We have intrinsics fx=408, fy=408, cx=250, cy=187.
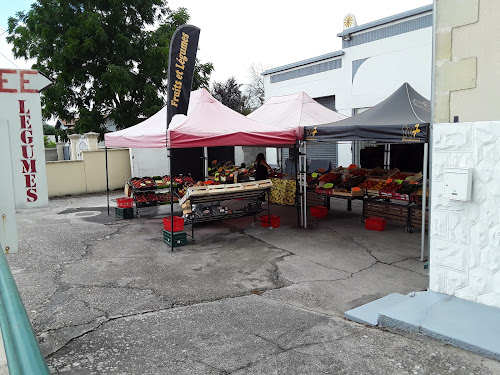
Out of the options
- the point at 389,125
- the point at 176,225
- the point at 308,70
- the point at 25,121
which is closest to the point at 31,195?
the point at 25,121

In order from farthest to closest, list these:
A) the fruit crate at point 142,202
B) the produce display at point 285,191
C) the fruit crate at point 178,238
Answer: the produce display at point 285,191
the fruit crate at point 142,202
the fruit crate at point 178,238

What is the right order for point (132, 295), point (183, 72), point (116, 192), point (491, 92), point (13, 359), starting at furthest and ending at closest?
point (116, 192) < point (183, 72) < point (132, 295) < point (491, 92) < point (13, 359)

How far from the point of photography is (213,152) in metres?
18.5

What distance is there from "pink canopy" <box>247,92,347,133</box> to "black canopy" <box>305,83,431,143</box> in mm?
1484

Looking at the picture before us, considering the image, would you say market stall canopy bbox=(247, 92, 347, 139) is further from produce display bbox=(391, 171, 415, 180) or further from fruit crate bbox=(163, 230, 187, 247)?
fruit crate bbox=(163, 230, 187, 247)

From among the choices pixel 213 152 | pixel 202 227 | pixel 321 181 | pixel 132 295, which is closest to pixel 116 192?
pixel 213 152

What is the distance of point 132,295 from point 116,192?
1190 centimetres

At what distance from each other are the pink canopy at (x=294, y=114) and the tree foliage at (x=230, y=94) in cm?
1896

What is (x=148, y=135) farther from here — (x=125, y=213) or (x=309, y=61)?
(x=309, y=61)

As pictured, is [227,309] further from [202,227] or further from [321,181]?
[321,181]

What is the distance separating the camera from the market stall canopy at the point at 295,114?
10.3m

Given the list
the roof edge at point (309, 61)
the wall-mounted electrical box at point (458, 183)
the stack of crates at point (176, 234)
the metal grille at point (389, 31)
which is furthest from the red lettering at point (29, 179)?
the roof edge at point (309, 61)

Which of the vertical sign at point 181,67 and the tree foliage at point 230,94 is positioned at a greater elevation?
the tree foliage at point 230,94

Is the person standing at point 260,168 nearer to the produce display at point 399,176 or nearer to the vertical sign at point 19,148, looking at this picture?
the produce display at point 399,176
